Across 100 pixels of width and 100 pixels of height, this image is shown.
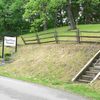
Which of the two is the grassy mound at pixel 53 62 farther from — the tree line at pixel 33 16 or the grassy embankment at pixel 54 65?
the tree line at pixel 33 16

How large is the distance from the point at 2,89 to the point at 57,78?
15.8 feet

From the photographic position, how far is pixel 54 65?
69.9 ft

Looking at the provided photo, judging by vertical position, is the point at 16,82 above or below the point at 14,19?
below

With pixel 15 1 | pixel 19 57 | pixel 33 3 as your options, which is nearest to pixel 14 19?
pixel 15 1

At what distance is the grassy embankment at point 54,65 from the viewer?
18.5 metres

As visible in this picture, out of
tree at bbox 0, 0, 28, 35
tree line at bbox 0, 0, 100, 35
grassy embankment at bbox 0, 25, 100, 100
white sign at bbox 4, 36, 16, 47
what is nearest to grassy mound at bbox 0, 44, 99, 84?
grassy embankment at bbox 0, 25, 100, 100

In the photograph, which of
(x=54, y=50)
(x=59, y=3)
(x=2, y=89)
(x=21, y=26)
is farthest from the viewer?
(x=21, y=26)

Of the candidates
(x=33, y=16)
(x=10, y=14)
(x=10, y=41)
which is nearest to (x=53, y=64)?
(x=10, y=41)

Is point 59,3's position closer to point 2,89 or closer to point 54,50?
point 54,50

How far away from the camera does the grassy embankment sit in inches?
730

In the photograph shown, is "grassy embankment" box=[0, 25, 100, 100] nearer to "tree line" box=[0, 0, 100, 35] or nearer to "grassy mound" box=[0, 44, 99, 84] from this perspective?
"grassy mound" box=[0, 44, 99, 84]

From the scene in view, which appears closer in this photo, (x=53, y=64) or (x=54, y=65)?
(x=54, y=65)

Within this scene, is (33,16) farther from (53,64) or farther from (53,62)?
(53,64)

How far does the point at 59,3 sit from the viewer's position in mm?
37000
